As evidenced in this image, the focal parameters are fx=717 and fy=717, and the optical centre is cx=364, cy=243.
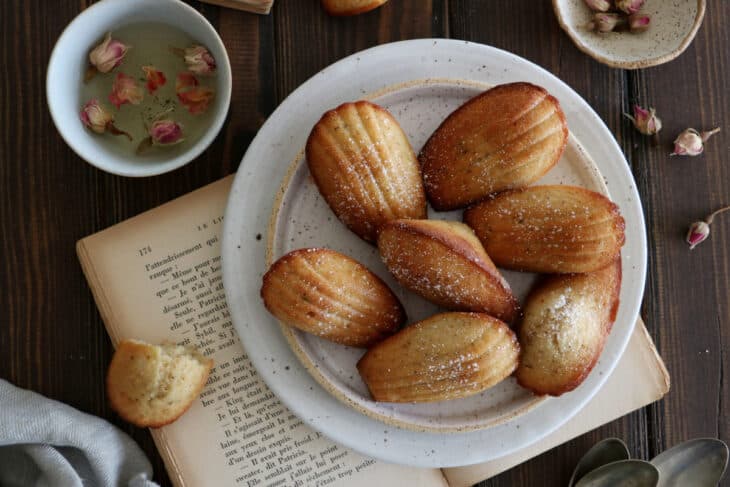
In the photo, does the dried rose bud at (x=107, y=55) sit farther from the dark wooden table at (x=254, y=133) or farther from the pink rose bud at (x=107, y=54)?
the dark wooden table at (x=254, y=133)

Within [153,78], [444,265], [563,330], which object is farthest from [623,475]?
[153,78]

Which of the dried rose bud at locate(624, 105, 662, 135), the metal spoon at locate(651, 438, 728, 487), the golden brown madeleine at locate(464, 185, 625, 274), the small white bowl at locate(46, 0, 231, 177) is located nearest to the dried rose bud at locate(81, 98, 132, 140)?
the small white bowl at locate(46, 0, 231, 177)

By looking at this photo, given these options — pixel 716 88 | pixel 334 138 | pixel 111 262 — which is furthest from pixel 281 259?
pixel 716 88

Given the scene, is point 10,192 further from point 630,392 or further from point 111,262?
point 630,392

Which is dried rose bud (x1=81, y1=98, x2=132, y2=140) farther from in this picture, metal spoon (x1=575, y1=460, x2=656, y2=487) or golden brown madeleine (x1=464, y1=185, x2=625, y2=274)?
metal spoon (x1=575, y1=460, x2=656, y2=487)

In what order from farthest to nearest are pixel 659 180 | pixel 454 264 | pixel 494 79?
pixel 659 180
pixel 494 79
pixel 454 264

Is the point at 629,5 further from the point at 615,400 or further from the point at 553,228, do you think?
the point at 615,400

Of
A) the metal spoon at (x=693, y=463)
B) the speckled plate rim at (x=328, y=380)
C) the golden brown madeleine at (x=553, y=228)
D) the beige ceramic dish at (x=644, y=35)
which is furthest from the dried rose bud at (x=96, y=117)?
the metal spoon at (x=693, y=463)
